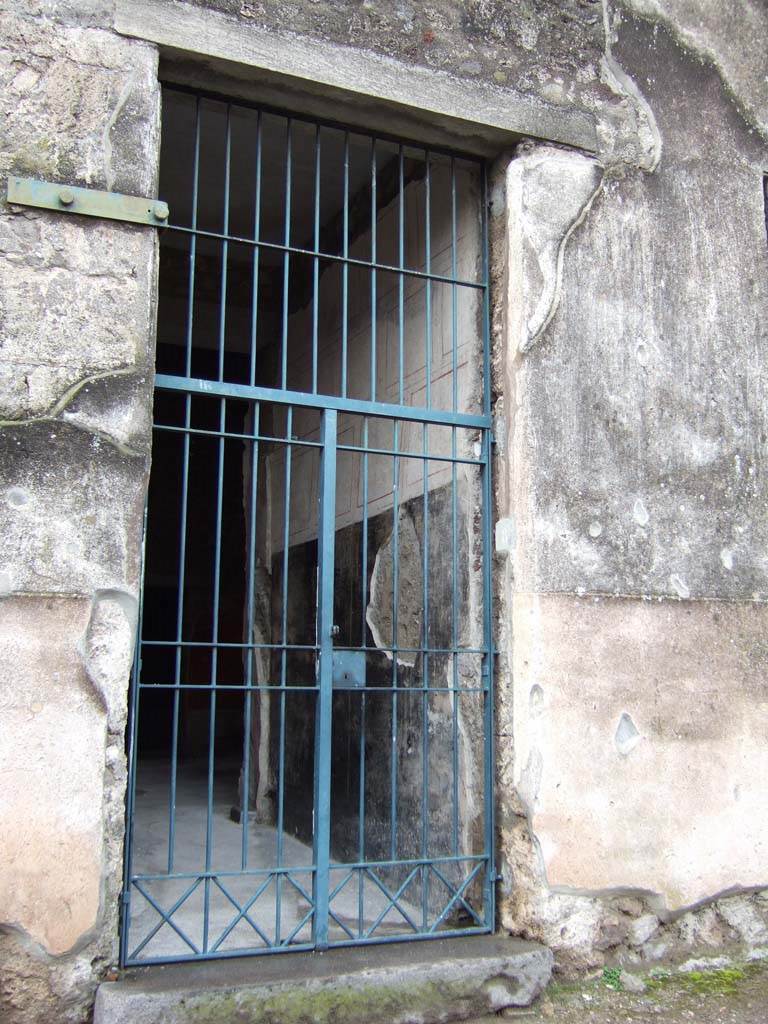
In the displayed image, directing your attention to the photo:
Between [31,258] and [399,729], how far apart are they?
2.66 meters

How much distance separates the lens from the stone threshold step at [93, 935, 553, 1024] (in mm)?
2928

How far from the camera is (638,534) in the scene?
392 cm

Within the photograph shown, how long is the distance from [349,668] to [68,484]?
4.33 feet

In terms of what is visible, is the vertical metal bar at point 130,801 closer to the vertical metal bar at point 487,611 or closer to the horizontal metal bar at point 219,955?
the horizontal metal bar at point 219,955

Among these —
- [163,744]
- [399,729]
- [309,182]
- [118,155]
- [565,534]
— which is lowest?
[163,744]

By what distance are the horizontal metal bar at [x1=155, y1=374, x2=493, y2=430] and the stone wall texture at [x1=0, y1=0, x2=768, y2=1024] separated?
207 mm

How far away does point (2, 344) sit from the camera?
10.2 feet

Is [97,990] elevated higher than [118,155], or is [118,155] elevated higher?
[118,155]

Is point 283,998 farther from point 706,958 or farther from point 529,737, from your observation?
point 706,958

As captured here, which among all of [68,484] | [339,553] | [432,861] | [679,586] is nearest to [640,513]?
[679,586]

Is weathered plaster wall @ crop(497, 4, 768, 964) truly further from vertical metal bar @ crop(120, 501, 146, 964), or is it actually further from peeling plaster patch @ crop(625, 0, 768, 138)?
vertical metal bar @ crop(120, 501, 146, 964)

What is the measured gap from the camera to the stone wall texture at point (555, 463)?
3020 millimetres

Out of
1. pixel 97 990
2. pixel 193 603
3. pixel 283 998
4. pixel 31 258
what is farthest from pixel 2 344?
pixel 193 603

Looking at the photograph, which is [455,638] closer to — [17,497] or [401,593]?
[401,593]
